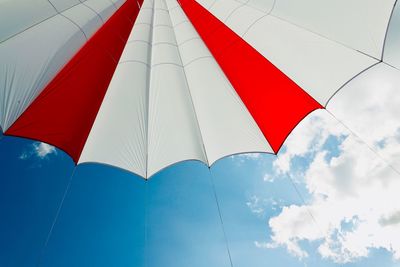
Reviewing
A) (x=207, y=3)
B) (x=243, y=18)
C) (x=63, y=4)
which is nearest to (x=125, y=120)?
(x=63, y=4)

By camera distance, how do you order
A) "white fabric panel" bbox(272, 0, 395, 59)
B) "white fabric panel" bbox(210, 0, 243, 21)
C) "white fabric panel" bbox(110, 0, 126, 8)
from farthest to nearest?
1. "white fabric panel" bbox(110, 0, 126, 8)
2. "white fabric panel" bbox(210, 0, 243, 21)
3. "white fabric panel" bbox(272, 0, 395, 59)

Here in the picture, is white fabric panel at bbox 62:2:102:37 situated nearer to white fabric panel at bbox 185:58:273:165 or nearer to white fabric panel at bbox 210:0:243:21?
white fabric panel at bbox 185:58:273:165

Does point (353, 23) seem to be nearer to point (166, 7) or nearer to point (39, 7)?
point (166, 7)

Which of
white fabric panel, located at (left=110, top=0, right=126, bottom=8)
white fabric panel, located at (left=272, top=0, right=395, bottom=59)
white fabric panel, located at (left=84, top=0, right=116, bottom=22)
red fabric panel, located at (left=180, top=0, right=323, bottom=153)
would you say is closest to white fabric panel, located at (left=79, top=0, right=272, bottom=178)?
red fabric panel, located at (left=180, top=0, right=323, bottom=153)

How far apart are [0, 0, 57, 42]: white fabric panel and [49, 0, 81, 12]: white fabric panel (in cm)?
9

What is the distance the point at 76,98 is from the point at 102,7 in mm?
2215

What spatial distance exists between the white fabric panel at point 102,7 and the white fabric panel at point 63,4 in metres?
0.26

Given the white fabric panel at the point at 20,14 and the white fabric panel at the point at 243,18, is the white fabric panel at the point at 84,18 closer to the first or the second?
the white fabric panel at the point at 20,14

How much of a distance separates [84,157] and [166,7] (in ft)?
14.1

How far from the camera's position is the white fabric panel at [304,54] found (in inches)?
226

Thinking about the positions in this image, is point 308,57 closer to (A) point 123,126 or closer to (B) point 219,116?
(B) point 219,116

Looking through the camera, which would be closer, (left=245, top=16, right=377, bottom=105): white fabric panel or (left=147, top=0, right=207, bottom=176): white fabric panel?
(left=245, top=16, right=377, bottom=105): white fabric panel

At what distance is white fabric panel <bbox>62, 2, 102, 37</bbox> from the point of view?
21.6ft

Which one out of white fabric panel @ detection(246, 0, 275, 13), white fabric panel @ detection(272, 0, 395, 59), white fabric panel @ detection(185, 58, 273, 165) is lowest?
white fabric panel @ detection(185, 58, 273, 165)
